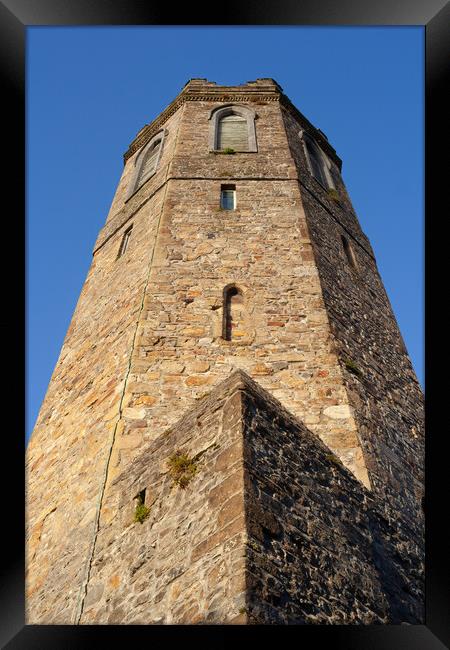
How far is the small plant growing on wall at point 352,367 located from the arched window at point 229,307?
1466 millimetres

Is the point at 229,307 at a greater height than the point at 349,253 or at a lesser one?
lesser

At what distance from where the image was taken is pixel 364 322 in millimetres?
11109

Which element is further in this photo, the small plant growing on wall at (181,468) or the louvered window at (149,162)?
the louvered window at (149,162)

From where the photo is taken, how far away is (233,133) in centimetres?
1529

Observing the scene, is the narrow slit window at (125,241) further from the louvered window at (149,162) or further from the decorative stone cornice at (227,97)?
the decorative stone cornice at (227,97)

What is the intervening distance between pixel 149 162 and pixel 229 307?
257 inches

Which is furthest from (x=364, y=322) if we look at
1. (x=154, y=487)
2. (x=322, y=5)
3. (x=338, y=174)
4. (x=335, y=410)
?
(x=322, y=5)

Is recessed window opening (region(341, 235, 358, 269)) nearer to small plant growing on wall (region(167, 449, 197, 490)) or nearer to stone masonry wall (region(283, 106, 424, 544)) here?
stone masonry wall (region(283, 106, 424, 544))

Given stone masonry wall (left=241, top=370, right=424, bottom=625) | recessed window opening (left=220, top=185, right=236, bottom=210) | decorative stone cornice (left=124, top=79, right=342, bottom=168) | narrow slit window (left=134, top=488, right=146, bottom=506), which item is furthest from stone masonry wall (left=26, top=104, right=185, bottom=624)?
decorative stone cornice (left=124, top=79, right=342, bottom=168)

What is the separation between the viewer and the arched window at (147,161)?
1509 centimetres

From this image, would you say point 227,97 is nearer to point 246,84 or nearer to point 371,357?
point 246,84

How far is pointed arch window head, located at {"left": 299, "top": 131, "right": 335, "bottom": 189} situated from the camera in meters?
15.2

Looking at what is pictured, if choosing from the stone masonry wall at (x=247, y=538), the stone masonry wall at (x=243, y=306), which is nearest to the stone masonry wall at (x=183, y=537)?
the stone masonry wall at (x=247, y=538)
